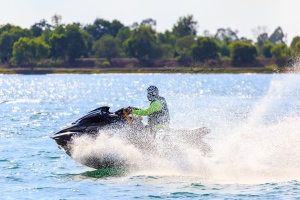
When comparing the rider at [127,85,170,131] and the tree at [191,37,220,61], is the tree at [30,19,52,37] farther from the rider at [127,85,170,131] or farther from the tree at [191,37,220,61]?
the rider at [127,85,170,131]

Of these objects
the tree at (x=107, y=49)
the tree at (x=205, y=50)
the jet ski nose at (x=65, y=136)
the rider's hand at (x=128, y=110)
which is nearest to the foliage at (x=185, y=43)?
the tree at (x=107, y=49)

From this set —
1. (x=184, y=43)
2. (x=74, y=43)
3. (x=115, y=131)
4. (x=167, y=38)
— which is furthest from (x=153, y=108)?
(x=167, y=38)

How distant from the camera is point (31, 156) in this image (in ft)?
64.3

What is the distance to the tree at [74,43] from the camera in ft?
487

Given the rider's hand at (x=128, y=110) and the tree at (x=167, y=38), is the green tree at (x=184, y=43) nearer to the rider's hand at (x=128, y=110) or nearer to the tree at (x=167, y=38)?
the tree at (x=167, y=38)

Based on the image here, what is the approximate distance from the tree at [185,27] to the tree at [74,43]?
2782cm

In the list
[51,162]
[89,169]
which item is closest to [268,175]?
[89,169]

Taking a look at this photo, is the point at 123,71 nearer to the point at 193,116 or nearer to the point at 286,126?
the point at 193,116

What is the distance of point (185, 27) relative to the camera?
17612 centimetres

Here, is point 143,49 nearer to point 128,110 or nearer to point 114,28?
point 114,28

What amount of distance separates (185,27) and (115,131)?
530 ft

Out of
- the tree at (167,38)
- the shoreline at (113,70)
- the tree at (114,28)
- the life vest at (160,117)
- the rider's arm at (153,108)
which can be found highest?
the tree at (114,28)

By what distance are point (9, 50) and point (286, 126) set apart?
146250mm

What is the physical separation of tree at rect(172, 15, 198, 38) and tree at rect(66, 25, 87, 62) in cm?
2782
